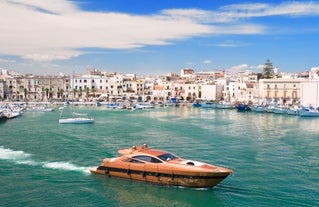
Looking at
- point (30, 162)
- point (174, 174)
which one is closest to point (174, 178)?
point (174, 174)

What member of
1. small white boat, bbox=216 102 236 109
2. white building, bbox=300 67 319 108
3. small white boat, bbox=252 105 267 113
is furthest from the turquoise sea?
small white boat, bbox=216 102 236 109

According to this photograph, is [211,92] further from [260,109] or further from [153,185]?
[153,185]

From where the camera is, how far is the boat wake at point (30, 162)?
22031mm

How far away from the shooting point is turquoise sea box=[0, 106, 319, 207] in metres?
16.8

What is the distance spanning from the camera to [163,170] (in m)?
17.9

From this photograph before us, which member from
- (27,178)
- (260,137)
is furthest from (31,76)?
(27,178)

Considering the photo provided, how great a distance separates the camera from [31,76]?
11231 centimetres

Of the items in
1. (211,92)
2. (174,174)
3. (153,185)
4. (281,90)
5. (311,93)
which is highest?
(281,90)

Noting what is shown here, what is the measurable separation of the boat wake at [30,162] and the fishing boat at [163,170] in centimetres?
273

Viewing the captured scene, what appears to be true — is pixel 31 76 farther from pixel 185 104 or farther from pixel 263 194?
pixel 263 194

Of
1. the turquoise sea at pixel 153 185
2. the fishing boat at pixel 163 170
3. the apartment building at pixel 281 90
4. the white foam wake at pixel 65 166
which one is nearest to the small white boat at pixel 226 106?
the apartment building at pixel 281 90

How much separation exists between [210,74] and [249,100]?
48191 millimetres

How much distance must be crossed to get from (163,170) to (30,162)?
9966 millimetres

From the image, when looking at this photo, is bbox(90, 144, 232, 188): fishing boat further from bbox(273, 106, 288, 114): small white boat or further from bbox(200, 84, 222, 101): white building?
bbox(200, 84, 222, 101): white building
